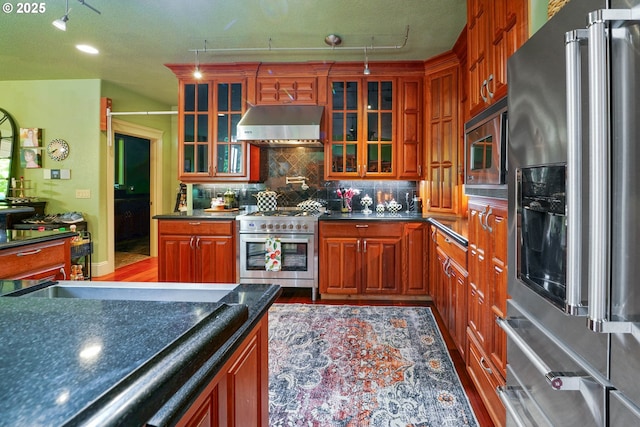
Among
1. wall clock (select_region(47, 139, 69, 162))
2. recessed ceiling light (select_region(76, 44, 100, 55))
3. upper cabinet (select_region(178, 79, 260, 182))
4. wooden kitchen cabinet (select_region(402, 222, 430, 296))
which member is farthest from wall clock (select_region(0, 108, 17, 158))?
wooden kitchen cabinet (select_region(402, 222, 430, 296))

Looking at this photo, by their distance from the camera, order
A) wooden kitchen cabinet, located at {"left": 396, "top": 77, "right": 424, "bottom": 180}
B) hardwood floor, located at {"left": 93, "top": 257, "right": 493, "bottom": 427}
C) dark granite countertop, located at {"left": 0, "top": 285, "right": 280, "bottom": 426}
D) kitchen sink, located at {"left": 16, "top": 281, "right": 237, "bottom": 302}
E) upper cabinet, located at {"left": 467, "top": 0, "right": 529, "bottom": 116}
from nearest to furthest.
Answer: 1. dark granite countertop, located at {"left": 0, "top": 285, "right": 280, "bottom": 426}
2. kitchen sink, located at {"left": 16, "top": 281, "right": 237, "bottom": 302}
3. upper cabinet, located at {"left": 467, "top": 0, "right": 529, "bottom": 116}
4. hardwood floor, located at {"left": 93, "top": 257, "right": 493, "bottom": 427}
5. wooden kitchen cabinet, located at {"left": 396, "top": 77, "right": 424, "bottom": 180}

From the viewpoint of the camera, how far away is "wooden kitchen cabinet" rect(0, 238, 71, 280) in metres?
1.98

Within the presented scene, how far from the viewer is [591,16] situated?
0.73 metres

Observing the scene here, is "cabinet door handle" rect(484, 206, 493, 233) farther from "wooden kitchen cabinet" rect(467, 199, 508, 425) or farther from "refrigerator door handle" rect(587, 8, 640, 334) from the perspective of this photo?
"refrigerator door handle" rect(587, 8, 640, 334)

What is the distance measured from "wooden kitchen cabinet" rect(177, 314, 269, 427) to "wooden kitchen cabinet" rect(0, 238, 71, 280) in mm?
1707

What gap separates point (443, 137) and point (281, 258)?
210cm

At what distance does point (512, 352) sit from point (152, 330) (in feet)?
3.97

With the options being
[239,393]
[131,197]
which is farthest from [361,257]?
[131,197]

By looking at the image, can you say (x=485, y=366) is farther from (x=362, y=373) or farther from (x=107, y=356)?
(x=107, y=356)

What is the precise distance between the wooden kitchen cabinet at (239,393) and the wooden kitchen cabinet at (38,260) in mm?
1707

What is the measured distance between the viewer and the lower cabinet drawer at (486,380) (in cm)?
163

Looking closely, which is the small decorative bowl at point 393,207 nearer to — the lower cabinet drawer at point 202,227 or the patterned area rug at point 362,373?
the patterned area rug at point 362,373

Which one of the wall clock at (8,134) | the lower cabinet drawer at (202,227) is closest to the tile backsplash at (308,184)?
the lower cabinet drawer at (202,227)

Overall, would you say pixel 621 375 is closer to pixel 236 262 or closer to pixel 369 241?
pixel 369 241
